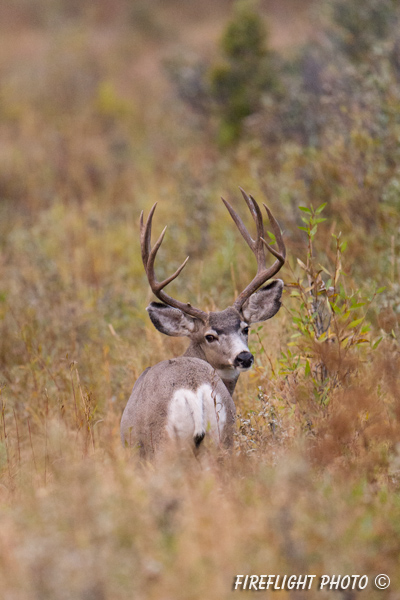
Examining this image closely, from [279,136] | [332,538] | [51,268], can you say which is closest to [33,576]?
[332,538]

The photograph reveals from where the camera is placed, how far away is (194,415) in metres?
4.13

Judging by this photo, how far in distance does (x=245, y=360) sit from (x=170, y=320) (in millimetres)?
679

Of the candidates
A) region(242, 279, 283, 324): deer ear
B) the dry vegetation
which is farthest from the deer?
the dry vegetation

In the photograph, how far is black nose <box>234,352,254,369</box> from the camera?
4.61m

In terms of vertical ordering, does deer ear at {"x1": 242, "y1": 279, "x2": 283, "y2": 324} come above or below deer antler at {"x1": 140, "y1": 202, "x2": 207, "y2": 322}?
below

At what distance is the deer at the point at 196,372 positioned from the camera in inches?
164

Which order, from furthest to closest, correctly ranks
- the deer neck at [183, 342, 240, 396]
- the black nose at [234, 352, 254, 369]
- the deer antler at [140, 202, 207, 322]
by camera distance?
the deer neck at [183, 342, 240, 396], the deer antler at [140, 202, 207, 322], the black nose at [234, 352, 254, 369]

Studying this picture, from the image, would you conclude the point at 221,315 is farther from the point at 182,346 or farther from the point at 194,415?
the point at 182,346

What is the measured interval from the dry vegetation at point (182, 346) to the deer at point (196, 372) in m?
0.19

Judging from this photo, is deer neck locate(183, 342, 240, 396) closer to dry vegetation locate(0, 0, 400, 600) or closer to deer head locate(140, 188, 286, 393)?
deer head locate(140, 188, 286, 393)

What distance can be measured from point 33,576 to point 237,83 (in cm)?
1162

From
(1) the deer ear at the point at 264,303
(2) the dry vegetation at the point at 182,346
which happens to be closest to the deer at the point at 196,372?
(1) the deer ear at the point at 264,303

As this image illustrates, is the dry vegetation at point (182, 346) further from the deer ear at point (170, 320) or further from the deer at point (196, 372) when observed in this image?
the deer ear at point (170, 320)

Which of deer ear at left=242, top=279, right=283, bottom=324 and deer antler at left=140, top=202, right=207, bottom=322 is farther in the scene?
deer ear at left=242, top=279, right=283, bottom=324
